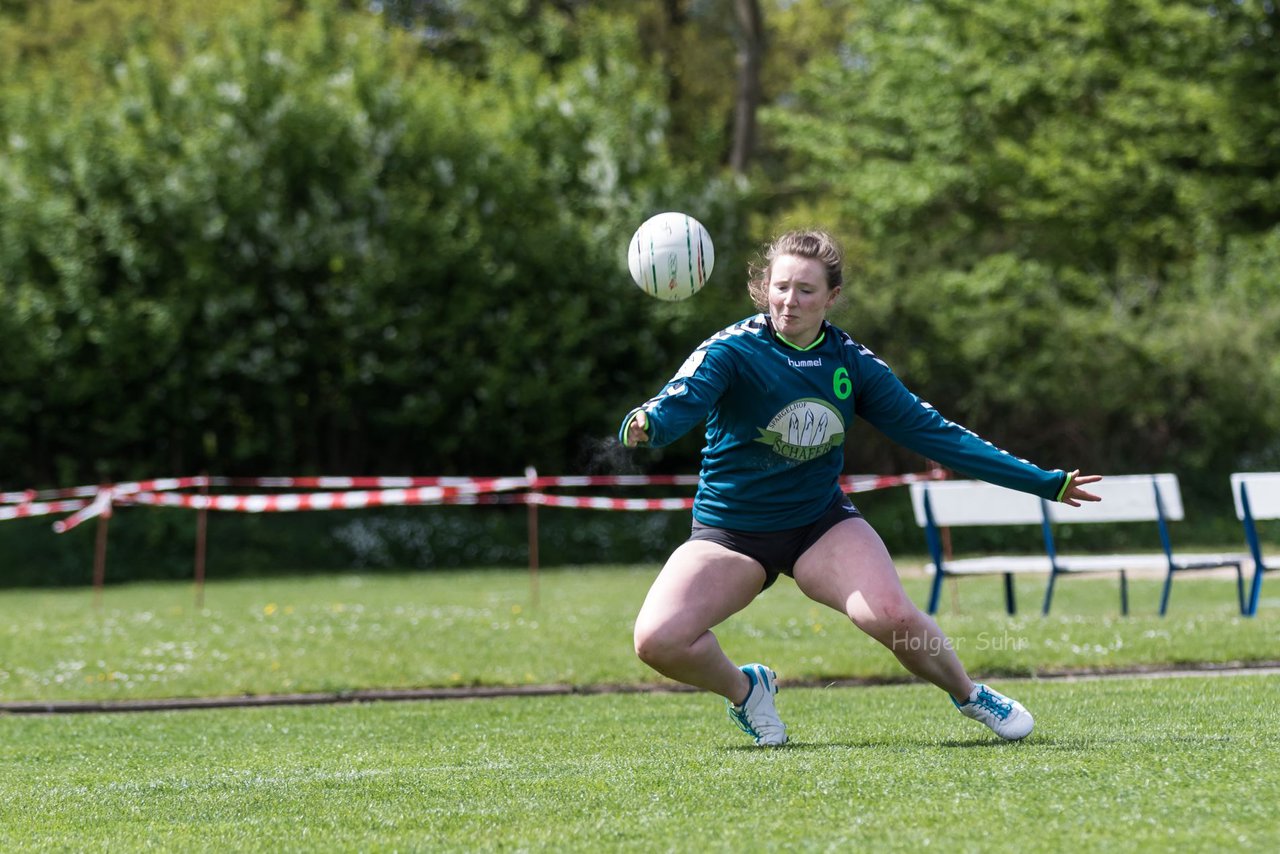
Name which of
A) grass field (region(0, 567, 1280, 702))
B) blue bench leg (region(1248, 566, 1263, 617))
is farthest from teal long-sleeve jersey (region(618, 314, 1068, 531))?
blue bench leg (region(1248, 566, 1263, 617))

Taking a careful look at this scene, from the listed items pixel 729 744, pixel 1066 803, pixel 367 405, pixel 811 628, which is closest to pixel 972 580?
pixel 811 628

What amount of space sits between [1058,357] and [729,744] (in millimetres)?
23000

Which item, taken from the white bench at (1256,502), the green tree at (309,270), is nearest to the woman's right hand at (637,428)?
the white bench at (1256,502)

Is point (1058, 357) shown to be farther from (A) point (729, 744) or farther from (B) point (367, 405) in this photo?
(A) point (729, 744)

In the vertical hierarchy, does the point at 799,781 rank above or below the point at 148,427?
below

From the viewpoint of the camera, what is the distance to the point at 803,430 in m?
6.37

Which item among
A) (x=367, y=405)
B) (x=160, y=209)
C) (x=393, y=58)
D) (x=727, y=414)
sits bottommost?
(x=727, y=414)

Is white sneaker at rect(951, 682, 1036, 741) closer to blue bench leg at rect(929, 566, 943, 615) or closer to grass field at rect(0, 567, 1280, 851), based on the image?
grass field at rect(0, 567, 1280, 851)

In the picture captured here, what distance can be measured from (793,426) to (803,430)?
0.15ft

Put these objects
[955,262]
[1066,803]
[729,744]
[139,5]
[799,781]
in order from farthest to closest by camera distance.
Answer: [139,5]
[955,262]
[729,744]
[799,781]
[1066,803]

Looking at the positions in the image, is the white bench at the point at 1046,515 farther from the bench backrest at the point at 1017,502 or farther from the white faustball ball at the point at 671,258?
the white faustball ball at the point at 671,258

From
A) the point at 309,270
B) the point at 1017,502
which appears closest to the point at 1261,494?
the point at 1017,502

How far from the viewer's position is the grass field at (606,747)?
4930mm

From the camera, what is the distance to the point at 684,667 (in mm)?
6504
